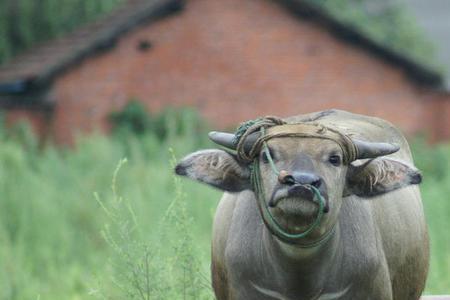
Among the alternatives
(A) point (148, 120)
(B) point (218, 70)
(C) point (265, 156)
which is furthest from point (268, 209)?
(B) point (218, 70)

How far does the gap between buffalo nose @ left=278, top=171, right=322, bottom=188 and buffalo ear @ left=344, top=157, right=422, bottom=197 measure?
0.60 metres

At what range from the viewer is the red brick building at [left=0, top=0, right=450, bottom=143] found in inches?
1097

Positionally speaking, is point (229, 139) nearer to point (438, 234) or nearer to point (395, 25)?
point (438, 234)

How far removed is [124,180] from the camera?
773 inches

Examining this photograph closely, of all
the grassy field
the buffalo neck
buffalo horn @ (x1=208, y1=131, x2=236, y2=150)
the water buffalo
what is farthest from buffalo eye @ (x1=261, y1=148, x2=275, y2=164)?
the grassy field

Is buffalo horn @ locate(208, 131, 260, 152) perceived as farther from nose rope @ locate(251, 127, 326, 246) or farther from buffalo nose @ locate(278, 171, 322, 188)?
buffalo nose @ locate(278, 171, 322, 188)

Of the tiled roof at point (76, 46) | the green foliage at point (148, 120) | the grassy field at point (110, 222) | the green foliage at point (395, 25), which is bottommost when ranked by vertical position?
the green foliage at point (395, 25)

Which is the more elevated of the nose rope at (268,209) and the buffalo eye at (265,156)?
the buffalo eye at (265,156)

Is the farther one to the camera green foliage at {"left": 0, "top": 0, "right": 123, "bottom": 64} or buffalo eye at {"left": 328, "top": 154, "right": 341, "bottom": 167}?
green foliage at {"left": 0, "top": 0, "right": 123, "bottom": 64}

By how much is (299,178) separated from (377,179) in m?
0.77

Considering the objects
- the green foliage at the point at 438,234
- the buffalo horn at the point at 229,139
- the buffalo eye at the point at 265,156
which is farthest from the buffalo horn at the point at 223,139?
the green foliage at the point at 438,234

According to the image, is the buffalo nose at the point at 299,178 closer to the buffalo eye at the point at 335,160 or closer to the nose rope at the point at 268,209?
the nose rope at the point at 268,209

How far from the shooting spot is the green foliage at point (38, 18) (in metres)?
29.3

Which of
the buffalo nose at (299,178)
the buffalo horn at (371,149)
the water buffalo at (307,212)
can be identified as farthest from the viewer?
the buffalo horn at (371,149)
